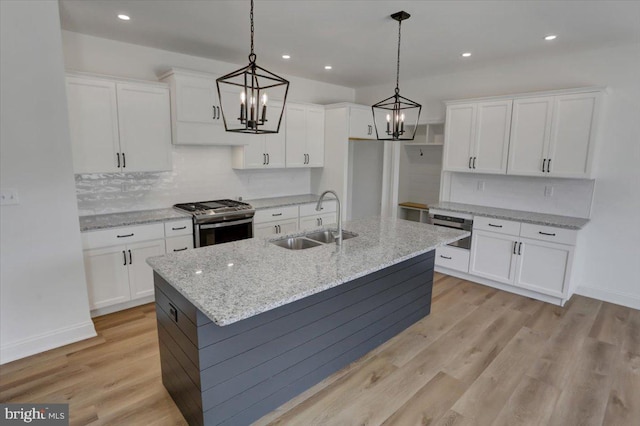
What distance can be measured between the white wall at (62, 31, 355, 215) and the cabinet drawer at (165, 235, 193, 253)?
2.16ft

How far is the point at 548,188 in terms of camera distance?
413cm

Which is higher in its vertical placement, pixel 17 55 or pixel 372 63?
pixel 372 63

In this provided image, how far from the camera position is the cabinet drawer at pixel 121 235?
10.3 feet

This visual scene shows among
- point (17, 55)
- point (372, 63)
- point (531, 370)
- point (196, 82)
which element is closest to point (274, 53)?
point (196, 82)

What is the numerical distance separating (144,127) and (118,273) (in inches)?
57.9

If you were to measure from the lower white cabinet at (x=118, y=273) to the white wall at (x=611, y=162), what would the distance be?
4.56 meters

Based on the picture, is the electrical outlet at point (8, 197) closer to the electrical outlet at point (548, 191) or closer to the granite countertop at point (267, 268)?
the granite countertop at point (267, 268)

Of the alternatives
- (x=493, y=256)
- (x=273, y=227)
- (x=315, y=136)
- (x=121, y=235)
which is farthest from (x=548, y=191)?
(x=121, y=235)

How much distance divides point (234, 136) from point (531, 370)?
370 cm

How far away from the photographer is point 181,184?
13.8 feet

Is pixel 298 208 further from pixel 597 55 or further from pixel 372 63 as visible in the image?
pixel 597 55

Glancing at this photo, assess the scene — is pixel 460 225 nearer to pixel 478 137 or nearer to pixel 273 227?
pixel 478 137

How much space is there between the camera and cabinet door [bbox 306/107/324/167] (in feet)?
16.5

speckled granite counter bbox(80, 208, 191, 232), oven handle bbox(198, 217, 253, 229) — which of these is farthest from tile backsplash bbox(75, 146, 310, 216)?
oven handle bbox(198, 217, 253, 229)
